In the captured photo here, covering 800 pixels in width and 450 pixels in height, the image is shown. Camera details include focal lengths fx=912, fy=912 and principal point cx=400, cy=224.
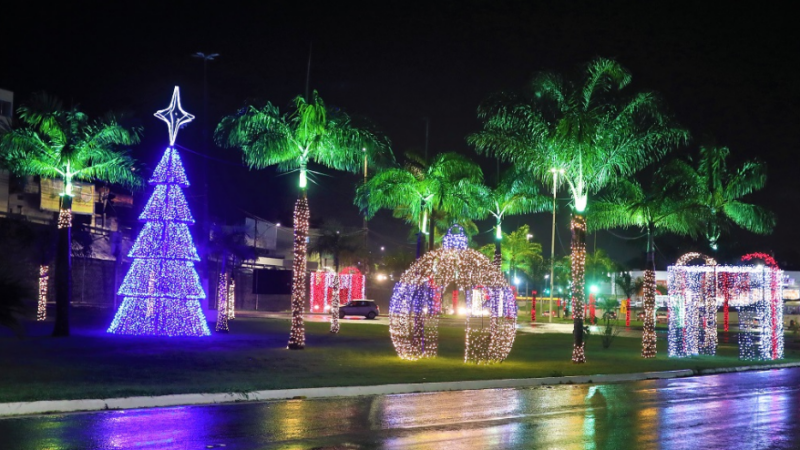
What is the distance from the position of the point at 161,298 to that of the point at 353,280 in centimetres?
4309

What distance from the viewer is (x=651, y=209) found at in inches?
1201

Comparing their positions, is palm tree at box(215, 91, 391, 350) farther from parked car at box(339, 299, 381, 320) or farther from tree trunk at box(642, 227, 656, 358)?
parked car at box(339, 299, 381, 320)

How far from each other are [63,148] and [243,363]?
12.4m

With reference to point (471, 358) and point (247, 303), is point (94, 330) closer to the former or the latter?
point (471, 358)

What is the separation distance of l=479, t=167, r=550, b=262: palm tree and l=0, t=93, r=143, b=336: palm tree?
1451 centimetres

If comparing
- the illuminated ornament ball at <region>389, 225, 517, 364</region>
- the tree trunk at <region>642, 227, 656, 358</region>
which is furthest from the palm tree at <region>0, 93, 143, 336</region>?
the tree trunk at <region>642, 227, 656, 358</region>

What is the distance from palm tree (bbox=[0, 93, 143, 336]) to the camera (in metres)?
30.0

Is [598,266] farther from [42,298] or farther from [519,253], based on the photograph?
[42,298]

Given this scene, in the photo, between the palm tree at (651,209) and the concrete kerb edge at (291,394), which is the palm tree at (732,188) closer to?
the palm tree at (651,209)

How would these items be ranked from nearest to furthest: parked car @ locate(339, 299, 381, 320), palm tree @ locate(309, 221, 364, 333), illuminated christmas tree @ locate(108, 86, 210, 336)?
illuminated christmas tree @ locate(108, 86, 210, 336)
parked car @ locate(339, 299, 381, 320)
palm tree @ locate(309, 221, 364, 333)

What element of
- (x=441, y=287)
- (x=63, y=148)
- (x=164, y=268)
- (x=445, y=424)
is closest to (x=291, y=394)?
(x=445, y=424)

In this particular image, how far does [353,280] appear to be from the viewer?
73812 millimetres

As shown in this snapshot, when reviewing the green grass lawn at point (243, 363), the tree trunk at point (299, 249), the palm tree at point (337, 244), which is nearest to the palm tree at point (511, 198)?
the green grass lawn at point (243, 363)

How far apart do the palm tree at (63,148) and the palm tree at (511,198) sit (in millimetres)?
14512
